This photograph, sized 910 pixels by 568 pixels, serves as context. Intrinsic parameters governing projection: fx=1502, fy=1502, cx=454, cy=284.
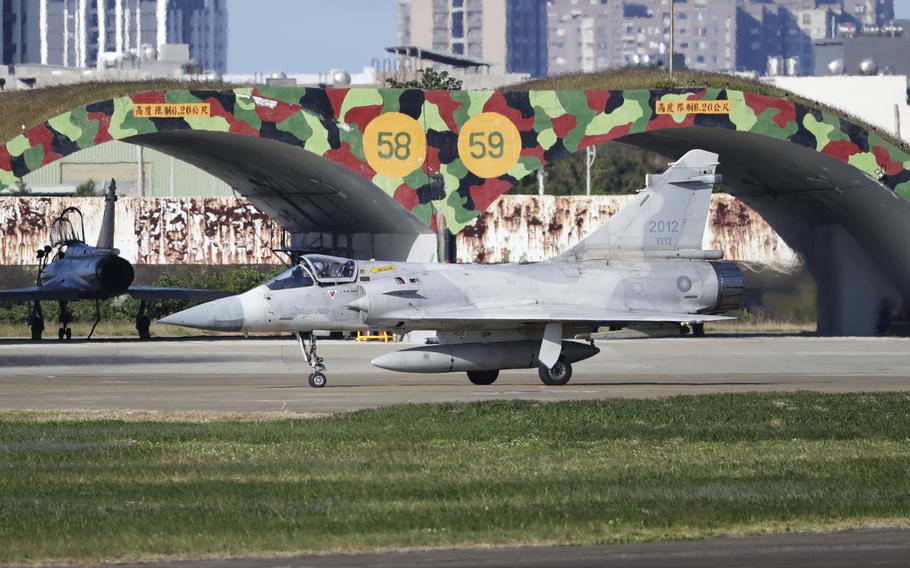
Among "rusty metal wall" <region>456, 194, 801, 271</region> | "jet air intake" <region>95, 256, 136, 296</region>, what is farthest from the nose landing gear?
"rusty metal wall" <region>456, 194, 801, 271</region>

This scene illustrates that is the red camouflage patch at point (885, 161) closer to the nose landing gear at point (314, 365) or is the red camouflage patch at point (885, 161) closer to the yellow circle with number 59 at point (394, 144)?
the yellow circle with number 59 at point (394, 144)

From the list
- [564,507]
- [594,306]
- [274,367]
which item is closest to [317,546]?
[564,507]

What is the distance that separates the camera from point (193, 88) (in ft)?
132

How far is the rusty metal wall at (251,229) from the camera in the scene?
55281 mm

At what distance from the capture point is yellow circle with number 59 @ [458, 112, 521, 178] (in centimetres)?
3966

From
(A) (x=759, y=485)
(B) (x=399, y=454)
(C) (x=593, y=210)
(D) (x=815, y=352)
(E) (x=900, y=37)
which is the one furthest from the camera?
(E) (x=900, y=37)

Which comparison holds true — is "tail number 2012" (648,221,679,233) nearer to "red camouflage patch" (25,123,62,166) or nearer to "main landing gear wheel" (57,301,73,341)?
"red camouflage patch" (25,123,62,166)

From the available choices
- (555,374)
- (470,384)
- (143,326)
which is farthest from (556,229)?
(555,374)

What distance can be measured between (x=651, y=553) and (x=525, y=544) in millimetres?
993

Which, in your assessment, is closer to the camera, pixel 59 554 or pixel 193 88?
pixel 59 554

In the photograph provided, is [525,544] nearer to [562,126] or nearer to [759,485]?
[759,485]

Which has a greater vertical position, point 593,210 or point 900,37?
point 900,37

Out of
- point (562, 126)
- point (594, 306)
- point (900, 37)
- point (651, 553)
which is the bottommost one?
point (651, 553)

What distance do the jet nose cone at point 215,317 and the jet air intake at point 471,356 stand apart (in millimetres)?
2381
